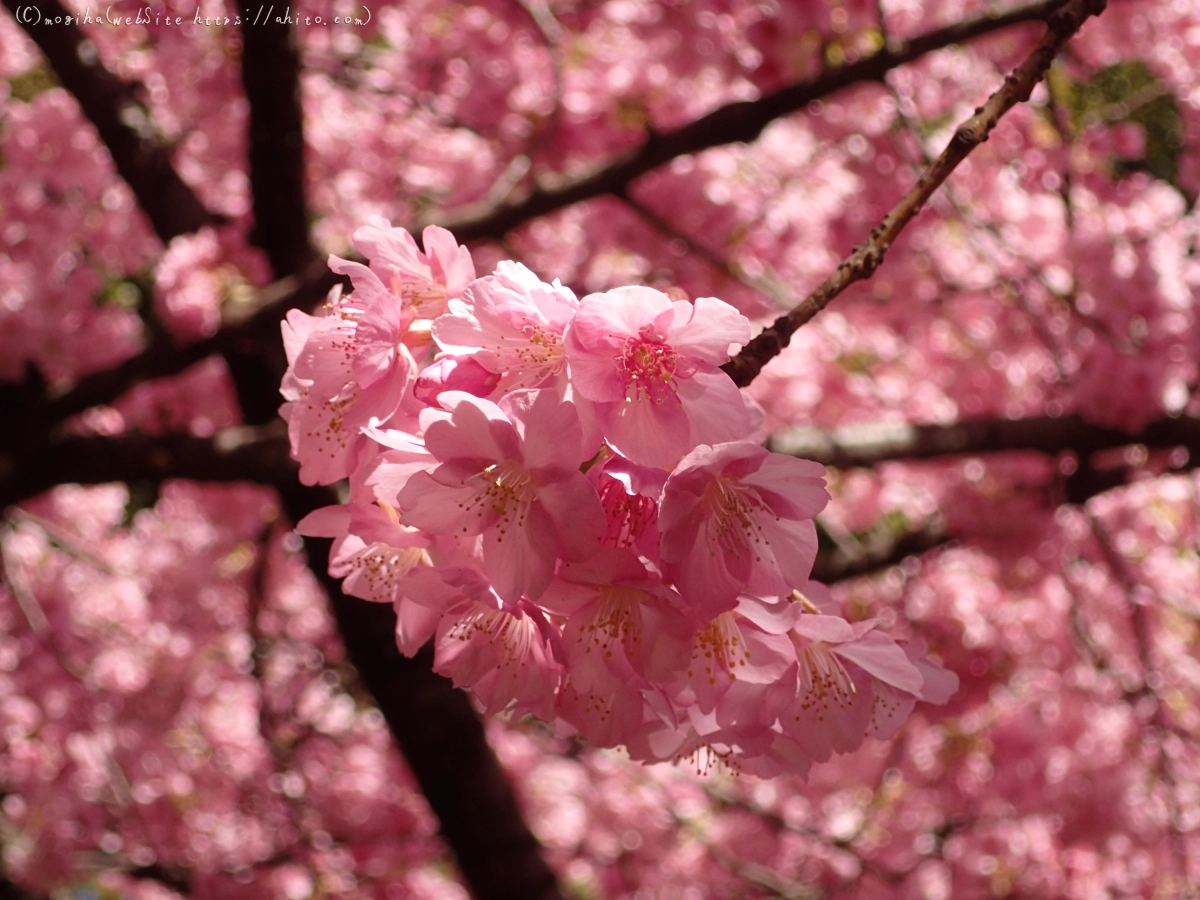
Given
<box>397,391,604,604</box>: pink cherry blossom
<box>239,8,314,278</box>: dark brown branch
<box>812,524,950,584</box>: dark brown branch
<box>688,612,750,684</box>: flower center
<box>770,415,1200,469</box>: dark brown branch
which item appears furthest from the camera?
<box>812,524,950,584</box>: dark brown branch

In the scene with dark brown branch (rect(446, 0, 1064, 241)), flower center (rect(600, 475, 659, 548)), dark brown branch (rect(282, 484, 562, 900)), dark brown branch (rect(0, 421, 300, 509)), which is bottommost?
dark brown branch (rect(282, 484, 562, 900))

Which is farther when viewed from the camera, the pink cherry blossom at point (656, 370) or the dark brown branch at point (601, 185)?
the dark brown branch at point (601, 185)

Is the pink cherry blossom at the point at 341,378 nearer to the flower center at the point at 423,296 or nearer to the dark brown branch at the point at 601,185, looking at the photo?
the flower center at the point at 423,296

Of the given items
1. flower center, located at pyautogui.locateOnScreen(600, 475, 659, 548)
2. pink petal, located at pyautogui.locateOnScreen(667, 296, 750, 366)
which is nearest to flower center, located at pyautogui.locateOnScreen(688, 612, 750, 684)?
flower center, located at pyautogui.locateOnScreen(600, 475, 659, 548)

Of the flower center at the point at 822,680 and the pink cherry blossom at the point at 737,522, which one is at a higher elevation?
the pink cherry blossom at the point at 737,522

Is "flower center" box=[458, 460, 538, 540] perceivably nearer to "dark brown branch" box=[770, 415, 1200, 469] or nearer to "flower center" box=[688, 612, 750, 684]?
"flower center" box=[688, 612, 750, 684]

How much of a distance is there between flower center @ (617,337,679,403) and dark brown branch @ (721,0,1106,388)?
63 millimetres

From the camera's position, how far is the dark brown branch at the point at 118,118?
2.40m

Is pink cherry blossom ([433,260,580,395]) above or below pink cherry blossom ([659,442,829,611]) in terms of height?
above

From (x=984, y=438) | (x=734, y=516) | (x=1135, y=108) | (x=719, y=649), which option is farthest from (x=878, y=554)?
(x=734, y=516)

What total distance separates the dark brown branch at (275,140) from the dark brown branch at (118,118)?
Result: 233 mm

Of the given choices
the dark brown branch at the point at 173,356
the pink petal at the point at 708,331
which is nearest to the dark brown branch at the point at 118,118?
the dark brown branch at the point at 173,356

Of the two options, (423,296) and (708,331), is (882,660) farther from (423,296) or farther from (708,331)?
(423,296)

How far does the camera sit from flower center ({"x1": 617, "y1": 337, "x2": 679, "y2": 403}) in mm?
740
